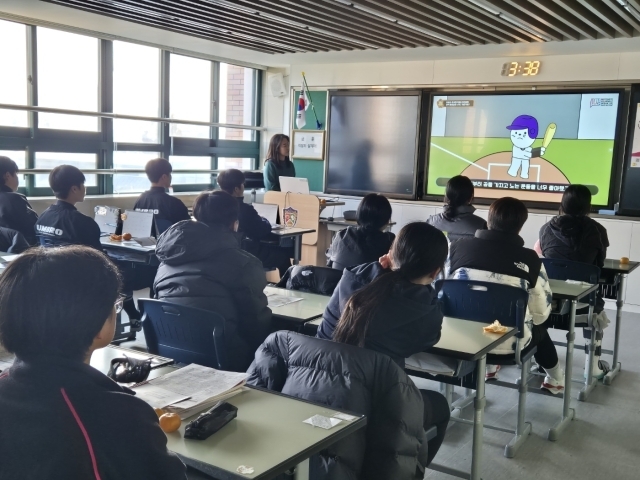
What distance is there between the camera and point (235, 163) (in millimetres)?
8594

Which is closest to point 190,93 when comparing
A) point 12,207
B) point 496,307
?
point 12,207

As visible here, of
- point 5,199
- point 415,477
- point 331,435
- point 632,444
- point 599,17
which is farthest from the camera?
point 599,17

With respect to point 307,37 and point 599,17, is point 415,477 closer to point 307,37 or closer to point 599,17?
point 599,17

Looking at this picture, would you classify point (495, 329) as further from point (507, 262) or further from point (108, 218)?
point (108, 218)

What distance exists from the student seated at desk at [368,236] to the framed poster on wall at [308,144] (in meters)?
4.74

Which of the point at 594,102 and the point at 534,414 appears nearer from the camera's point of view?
the point at 534,414

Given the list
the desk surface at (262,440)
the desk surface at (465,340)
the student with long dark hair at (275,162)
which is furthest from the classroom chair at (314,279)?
the student with long dark hair at (275,162)

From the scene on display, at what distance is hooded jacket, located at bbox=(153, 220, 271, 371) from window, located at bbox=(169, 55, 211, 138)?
4883 mm

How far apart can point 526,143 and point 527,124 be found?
0.68ft

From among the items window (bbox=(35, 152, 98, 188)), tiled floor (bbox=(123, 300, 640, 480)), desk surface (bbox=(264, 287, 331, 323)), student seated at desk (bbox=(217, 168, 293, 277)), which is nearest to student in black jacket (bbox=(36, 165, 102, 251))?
student seated at desk (bbox=(217, 168, 293, 277))

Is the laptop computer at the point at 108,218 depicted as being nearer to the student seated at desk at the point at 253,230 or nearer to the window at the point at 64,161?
Result: the student seated at desk at the point at 253,230

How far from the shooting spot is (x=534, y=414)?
3.72 metres

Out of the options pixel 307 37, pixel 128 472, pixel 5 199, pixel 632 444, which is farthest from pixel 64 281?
pixel 307 37

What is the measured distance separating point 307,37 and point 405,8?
1671mm
